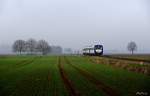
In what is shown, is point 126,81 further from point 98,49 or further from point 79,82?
point 98,49

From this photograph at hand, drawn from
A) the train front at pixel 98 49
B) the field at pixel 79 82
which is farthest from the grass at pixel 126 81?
the train front at pixel 98 49

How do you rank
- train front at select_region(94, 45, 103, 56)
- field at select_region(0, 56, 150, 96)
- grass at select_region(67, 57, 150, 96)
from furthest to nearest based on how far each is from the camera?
train front at select_region(94, 45, 103, 56) → grass at select_region(67, 57, 150, 96) → field at select_region(0, 56, 150, 96)

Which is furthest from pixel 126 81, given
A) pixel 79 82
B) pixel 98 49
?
pixel 98 49

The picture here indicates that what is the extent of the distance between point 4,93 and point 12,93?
50cm

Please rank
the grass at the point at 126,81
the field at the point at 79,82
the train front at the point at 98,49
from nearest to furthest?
the field at the point at 79,82, the grass at the point at 126,81, the train front at the point at 98,49

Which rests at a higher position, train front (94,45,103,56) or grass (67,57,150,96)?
train front (94,45,103,56)

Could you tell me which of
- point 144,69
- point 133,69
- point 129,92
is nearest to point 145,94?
point 129,92

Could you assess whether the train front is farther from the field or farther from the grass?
the grass

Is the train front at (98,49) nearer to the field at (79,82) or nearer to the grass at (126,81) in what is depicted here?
the field at (79,82)

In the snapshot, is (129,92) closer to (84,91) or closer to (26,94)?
(84,91)

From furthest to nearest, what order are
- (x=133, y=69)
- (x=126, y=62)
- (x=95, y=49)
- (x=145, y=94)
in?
1. (x=95, y=49)
2. (x=126, y=62)
3. (x=133, y=69)
4. (x=145, y=94)

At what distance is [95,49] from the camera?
98.3 m

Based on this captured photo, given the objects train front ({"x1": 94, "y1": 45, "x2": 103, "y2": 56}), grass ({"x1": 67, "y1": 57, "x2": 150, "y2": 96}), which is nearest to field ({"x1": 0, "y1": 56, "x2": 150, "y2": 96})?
grass ({"x1": 67, "y1": 57, "x2": 150, "y2": 96})

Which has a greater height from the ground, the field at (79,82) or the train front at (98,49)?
the train front at (98,49)
